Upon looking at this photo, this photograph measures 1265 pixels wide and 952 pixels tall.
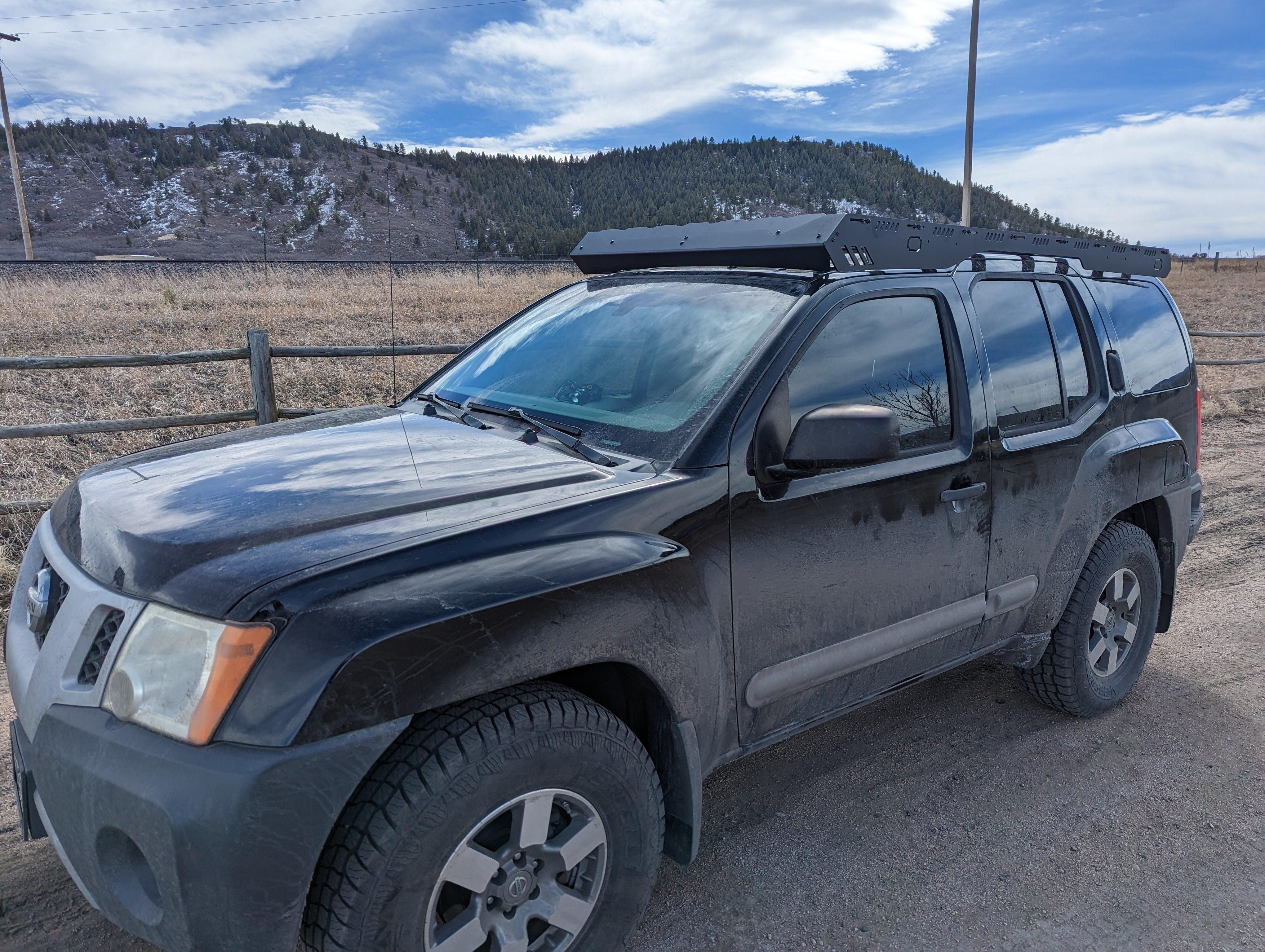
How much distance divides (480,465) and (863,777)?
189cm

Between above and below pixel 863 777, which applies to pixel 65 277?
above

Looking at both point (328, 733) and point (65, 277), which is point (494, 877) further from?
point (65, 277)

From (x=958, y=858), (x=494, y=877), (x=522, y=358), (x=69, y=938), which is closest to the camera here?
(x=494, y=877)

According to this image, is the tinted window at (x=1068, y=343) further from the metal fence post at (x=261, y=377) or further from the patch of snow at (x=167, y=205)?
the patch of snow at (x=167, y=205)

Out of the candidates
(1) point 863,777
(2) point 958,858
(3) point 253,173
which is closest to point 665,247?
(1) point 863,777

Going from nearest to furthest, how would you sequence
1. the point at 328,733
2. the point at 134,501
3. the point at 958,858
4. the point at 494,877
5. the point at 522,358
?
the point at 328,733, the point at 494,877, the point at 134,501, the point at 958,858, the point at 522,358

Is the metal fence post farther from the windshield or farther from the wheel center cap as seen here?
the wheel center cap

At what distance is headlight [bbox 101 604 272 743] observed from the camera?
5.26 ft

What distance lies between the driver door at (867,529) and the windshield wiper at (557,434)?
35cm

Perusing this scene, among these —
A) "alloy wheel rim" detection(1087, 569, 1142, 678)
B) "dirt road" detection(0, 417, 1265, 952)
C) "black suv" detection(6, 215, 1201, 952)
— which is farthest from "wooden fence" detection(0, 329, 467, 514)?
"alloy wheel rim" detection(1087, 569, 1142, 678)

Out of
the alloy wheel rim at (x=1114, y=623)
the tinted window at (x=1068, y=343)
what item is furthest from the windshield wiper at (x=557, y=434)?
the alloy wheel rim at (x=1114, y=623)

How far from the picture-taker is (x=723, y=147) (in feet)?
351

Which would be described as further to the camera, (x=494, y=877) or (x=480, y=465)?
(x=480, y=465)

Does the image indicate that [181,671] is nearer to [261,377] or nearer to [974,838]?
[974,838]
